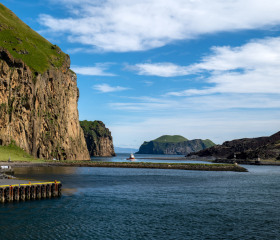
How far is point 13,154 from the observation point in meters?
139

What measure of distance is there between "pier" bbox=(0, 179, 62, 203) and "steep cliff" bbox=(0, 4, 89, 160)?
3798 inches

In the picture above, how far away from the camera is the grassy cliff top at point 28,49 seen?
169250 mm

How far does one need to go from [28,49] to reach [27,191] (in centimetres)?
14496

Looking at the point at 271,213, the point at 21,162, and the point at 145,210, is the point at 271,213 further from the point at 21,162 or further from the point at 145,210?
the point at 21,162

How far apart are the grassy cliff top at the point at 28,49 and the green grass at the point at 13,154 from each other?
46059mm

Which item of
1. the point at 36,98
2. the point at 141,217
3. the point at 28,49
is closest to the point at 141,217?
the point at 141,217

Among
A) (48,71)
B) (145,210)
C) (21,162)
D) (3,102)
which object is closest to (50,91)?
(48,71)

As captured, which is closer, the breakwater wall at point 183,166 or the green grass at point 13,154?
the green grass at point 13,154

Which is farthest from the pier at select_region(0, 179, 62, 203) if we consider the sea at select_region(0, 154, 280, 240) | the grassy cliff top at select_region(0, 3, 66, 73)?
the grassy cliff top at select_region(0, 3, 66, 73)

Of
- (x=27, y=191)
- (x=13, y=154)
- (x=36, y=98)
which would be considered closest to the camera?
(x=27, y=191)

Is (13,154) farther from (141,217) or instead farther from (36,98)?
(141,217)

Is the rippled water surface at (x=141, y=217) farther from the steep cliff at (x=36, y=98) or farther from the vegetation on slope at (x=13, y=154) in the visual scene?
the steep cliff at (x=36, y=98)

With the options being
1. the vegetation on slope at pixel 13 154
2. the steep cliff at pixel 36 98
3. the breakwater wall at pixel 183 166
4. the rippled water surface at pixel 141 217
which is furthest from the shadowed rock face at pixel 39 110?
the rippled water surface at pixel 141 217

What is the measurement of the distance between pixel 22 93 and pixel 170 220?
433 ft
